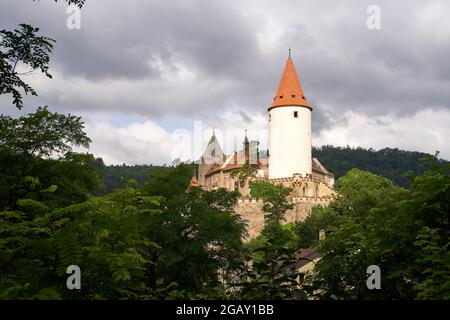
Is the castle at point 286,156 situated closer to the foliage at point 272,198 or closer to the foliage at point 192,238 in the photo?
the foliage at point 272,198

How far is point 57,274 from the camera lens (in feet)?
26.5

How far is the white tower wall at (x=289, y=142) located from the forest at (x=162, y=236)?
42.5 metres

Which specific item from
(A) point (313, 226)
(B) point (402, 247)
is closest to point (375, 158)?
(A) point (313, 226)

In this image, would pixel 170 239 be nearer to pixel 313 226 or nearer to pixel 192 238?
pixel 192 238

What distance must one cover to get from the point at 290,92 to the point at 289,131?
5.05 m

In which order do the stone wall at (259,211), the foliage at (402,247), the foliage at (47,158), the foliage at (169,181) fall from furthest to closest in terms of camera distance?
the stone wall at (259,211)
the foliage at (169,181)
the foliage at (47,158)
the foliage at (402,247)

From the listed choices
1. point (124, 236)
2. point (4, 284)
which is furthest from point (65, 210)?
point (4, 284)

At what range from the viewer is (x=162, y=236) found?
24.7 meters

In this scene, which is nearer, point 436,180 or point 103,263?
point 103,263

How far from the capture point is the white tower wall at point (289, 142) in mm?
A: 78062

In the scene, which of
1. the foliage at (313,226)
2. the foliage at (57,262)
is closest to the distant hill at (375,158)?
the foliage at (313,226)

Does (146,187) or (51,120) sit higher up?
(51,120)
